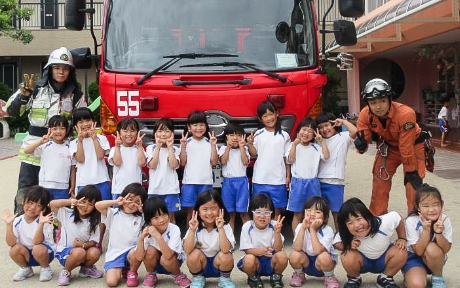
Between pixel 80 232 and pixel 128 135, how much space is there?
102cm

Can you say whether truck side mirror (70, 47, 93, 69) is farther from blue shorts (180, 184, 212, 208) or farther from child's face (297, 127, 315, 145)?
child's face (297, 127, 315, 145)

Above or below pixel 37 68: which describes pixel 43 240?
below

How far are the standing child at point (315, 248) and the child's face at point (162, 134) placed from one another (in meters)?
1.53

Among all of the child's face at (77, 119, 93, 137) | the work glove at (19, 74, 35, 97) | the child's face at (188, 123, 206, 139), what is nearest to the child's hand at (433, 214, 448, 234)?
the child's face at (188, 123, 206, 139)

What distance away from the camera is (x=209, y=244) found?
14.9 ft

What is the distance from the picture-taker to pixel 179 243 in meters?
4.56

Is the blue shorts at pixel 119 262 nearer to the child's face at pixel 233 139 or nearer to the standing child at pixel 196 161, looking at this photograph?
the standing child at pixel 196 161

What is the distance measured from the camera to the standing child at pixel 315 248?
4445 millimetres

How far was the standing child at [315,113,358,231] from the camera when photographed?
569cm

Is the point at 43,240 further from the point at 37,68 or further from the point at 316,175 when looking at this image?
the point at 37,68

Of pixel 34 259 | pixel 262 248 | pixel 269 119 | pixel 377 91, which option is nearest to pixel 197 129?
pixel 269 119

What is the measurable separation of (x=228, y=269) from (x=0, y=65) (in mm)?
22879

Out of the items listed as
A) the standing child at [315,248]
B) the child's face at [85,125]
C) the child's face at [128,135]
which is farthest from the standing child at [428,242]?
the child's face at [85,125]

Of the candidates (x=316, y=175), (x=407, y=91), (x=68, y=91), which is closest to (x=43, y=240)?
(x=68, y=91)
